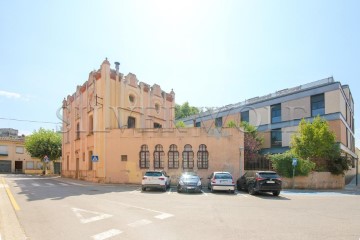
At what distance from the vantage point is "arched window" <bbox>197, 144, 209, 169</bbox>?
1091 inches

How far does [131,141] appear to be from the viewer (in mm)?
28766

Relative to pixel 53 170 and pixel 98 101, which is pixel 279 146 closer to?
pixel 98 101

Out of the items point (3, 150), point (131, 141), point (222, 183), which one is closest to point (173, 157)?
point (131, 141)

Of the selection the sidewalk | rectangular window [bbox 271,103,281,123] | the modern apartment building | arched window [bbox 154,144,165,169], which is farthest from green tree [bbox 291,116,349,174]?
the sidewalk

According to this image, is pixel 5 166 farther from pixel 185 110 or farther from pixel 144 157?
pixel 144 157

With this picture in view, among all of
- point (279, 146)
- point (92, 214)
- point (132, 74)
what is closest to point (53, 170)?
point (132, 74)

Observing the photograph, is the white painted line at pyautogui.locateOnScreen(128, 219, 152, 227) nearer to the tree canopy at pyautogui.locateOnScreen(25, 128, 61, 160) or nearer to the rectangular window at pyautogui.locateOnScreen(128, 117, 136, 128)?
the rectangular window at pyautogui.locateOnScreen(128, 117, 136, 128)

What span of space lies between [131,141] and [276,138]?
862 inches

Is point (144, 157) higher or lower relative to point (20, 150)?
higher

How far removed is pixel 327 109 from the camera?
36031 millimetres

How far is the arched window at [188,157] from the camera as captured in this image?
91.4 feet

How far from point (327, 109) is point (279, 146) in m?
8.22

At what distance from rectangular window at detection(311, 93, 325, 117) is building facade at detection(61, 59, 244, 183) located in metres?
14.6

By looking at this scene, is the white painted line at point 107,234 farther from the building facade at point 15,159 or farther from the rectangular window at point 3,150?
the rectangular window at point 3,150
